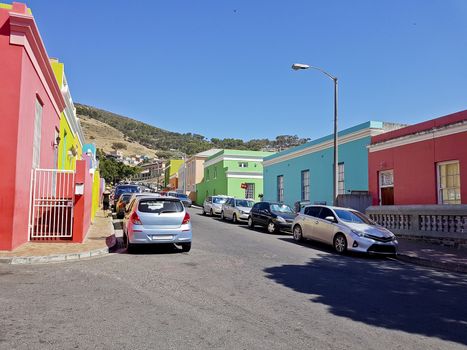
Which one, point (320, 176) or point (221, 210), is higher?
point (320, 176)

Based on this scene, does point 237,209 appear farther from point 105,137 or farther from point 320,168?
point 105,137

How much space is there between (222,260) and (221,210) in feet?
57.3

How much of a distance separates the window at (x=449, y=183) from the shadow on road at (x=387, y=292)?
6435 mm

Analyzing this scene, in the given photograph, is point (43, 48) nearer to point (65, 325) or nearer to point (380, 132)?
point (65, 325)

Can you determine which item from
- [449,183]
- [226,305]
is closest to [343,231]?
[449,183]

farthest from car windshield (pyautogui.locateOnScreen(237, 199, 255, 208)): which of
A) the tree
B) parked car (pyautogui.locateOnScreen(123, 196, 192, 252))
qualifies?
the tree

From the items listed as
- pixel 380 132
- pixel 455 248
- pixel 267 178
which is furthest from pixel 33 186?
pixel 267 178

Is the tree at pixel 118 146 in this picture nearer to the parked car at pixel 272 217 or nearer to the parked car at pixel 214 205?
the parked car at pixel 214 205

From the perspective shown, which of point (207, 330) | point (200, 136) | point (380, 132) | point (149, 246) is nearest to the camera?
point (207, 330)

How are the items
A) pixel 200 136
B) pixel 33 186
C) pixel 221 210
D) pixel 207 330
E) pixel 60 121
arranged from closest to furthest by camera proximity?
pixel 207 330
pixel 33 186
pixel 60 121
pixel 221 210
pixel 200 136

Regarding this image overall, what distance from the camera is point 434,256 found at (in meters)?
12.1

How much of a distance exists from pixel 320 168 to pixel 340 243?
42.3ft

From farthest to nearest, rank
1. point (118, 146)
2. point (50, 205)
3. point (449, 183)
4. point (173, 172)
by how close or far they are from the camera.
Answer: point (118, 146), point (173, 172), point (449, 183), point (50, 205)

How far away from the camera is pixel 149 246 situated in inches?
507
